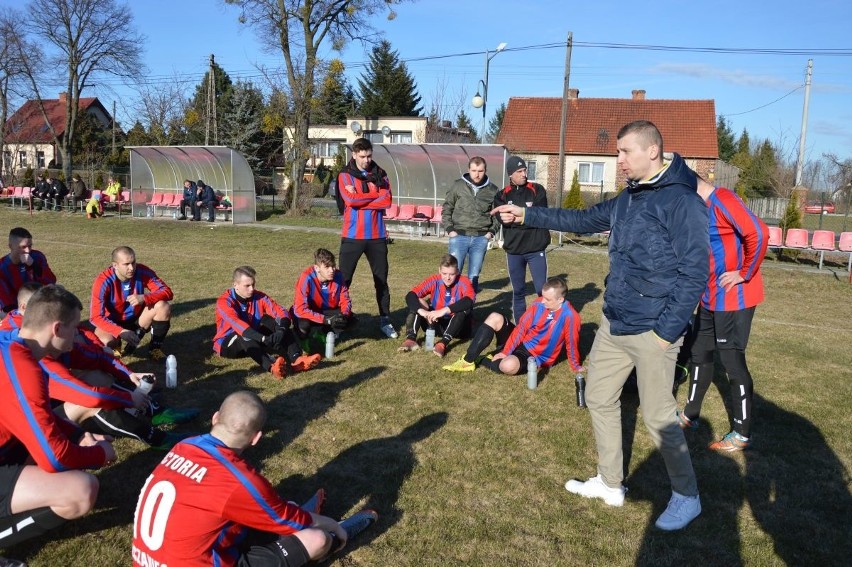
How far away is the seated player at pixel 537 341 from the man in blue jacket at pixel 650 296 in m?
2.51

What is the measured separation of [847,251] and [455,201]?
36.6ft

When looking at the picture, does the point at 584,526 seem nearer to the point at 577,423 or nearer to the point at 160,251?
the point at 577,423

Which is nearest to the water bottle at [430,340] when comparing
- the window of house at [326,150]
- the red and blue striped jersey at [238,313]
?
the red and blue striped jersey at [238,313]

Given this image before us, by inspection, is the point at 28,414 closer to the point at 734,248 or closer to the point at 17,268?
the point at 734,248

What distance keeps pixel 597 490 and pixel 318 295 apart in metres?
4.26

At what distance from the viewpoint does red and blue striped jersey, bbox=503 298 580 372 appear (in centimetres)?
666

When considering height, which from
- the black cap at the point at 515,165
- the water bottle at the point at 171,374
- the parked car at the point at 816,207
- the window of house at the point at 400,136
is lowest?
the water bottle at the point at 171,374

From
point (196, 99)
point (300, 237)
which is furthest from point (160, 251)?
point (196, 99)

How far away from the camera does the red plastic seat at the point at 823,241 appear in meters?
15.4

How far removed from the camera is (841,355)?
26.5 ft

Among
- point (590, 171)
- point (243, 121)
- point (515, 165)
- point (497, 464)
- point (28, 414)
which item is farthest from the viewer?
point (243, 121)

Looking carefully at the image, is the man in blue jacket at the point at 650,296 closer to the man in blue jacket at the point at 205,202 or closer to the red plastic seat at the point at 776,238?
the red plastic seat at the point at 776,238

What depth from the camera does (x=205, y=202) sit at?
23.3 metres

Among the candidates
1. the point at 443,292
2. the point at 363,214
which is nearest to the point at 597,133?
the point at 363,214
